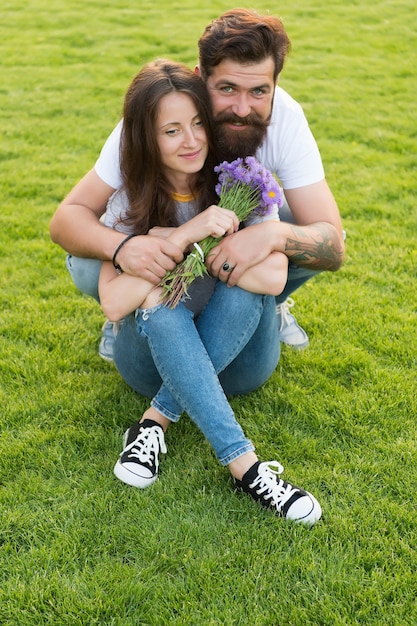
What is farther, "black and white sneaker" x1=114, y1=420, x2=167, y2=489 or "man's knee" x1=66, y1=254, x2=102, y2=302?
"man's knee" x1=66, y1=254, x2=102, y2=302

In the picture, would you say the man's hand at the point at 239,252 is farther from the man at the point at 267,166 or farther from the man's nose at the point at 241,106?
the man's nose at the point at 241,106

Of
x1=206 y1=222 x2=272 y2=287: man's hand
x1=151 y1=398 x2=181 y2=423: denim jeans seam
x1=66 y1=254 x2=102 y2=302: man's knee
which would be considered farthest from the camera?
x1=66 y1=254 x2=102 y2=302: man's knee

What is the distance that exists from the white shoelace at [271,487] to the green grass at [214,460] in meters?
0.07

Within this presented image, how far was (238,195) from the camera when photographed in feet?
9.10

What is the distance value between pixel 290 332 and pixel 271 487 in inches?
43.7

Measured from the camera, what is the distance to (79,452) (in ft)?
9.57

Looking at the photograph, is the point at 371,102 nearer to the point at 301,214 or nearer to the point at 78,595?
the point at 301,214

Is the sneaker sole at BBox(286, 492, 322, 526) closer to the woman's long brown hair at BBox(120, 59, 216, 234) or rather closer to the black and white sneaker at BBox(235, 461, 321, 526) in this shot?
the black and white sneaker at BBox(235, 461, 321, 526)

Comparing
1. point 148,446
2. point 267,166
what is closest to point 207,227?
point 267,166

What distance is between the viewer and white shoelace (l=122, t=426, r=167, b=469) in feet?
9.11

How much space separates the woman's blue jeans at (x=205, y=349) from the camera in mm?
2615

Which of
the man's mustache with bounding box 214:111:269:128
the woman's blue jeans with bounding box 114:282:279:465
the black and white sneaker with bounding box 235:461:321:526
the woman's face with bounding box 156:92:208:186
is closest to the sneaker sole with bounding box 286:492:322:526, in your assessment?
the black and white sneaker with bounding box 235:461:321:526

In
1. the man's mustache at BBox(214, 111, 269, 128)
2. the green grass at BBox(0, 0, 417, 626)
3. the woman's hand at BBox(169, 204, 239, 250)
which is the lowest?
the green grass at BBox(0, 0, 417, 626)

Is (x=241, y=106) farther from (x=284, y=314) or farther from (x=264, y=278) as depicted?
(x=284, y=314)
